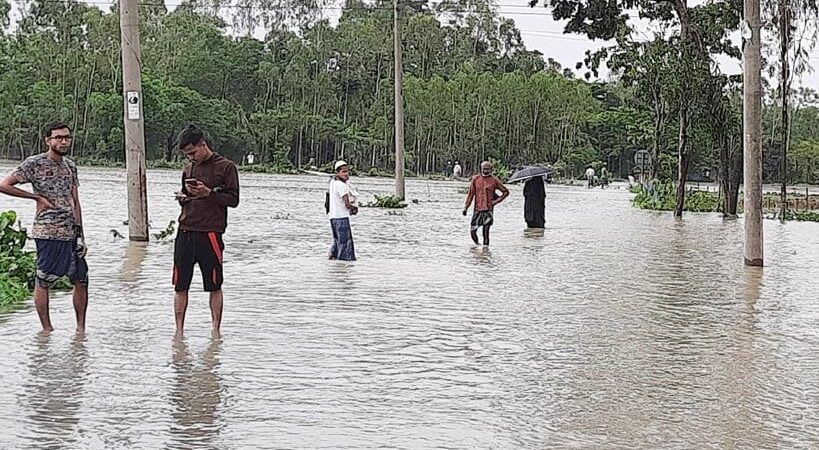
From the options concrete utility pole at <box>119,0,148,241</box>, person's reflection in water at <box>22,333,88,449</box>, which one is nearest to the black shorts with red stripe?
person's reflection in water at <box>22,333,88,449</box>

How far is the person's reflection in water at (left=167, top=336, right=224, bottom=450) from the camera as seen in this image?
257 inches

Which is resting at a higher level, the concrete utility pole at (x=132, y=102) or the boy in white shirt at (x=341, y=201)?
the concrete utility pole at (x=132, y=102)

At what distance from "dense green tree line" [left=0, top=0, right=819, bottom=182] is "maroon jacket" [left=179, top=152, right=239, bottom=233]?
216 ft

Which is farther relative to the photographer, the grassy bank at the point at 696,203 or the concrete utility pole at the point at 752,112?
the grassy bank at the point at 696,203

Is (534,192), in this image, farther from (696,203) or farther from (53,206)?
(53,206)

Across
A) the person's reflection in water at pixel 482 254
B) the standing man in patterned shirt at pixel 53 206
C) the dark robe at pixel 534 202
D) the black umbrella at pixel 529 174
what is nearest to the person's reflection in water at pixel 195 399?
the standing man in patterned shirt at pixel 53 206

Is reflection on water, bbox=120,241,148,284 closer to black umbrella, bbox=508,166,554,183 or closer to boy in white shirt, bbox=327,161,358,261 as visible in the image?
boy in white shirt, bbox=327,161,358,261

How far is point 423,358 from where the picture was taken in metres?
9.09

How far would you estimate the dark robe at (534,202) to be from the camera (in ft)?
84.7

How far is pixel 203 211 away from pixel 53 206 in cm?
118

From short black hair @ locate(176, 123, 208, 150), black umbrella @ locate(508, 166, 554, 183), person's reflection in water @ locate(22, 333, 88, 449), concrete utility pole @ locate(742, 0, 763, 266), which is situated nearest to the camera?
person's reflection in water @ locate(22, 333, 88, 449)

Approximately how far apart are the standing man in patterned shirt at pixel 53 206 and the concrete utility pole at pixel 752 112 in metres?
10.3

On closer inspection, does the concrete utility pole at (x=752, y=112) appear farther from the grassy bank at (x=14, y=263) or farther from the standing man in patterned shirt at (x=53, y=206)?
the standing man in patterned shirt at (x=53, y=206)

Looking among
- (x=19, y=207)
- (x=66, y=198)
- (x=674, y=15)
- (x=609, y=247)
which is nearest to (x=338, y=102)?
(x=674, y=15)
